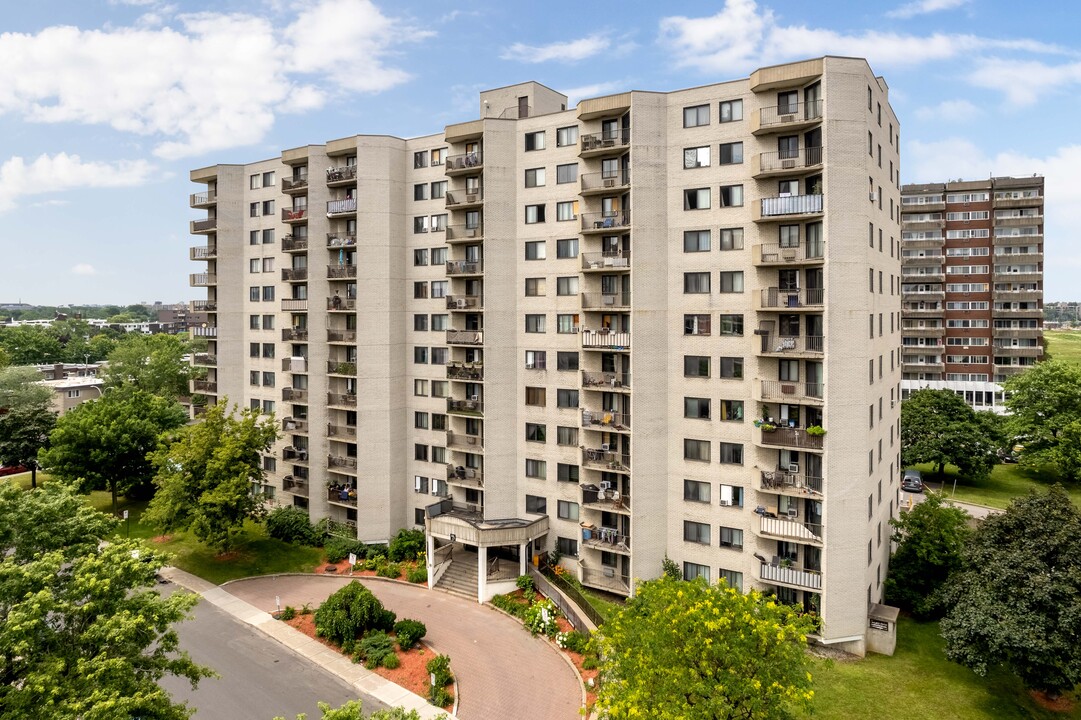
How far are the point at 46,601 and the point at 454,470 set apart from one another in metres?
31.0

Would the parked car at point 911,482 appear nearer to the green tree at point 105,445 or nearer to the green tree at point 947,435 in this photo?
the green tree at point 947,435

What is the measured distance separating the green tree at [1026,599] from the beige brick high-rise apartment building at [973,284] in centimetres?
6892

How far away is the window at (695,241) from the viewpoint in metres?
40.0

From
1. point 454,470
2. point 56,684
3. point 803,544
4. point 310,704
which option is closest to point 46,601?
point 56,684

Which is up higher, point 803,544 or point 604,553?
point 803,544

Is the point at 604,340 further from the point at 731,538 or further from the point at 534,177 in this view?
the point at 731,538

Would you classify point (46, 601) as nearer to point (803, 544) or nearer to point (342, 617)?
point (342, 617)

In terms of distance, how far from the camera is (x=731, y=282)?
39281 millimetres

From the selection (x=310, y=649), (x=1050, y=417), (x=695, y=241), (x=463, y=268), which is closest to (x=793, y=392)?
(x=695, y=241)

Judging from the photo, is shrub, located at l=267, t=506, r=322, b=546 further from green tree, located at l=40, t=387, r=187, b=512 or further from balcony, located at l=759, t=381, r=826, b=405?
balcony, located at l=759, t=381, r=826, b=405

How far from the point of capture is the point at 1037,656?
94.7 ft

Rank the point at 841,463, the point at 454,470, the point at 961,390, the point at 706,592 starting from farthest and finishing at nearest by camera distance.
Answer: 1. the point at 961,390
2. the point at 454,470
3. the point at 841,463
4. the point at 706,592

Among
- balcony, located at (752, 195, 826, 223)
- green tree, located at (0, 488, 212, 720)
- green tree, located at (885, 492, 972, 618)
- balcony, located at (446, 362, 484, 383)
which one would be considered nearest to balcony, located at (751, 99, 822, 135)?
balcony, located at (752, 195, 826, 223)

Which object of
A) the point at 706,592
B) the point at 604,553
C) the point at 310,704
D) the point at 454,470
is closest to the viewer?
the point at 706,592
